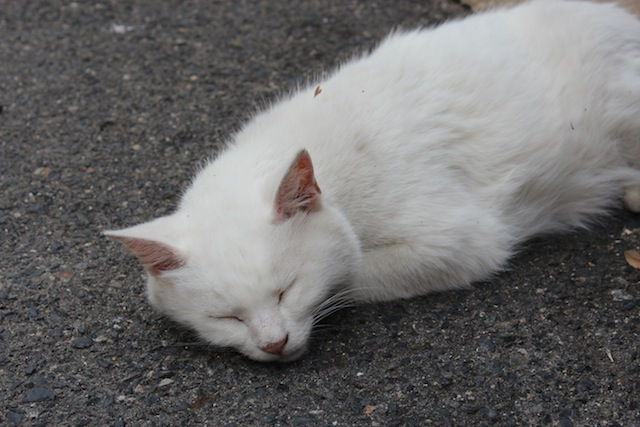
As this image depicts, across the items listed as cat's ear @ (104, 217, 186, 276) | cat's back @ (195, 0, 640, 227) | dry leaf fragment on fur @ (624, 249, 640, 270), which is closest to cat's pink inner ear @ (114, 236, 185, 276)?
cat's ear @ (104, 217, 186, 276)

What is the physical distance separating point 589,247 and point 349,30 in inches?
100

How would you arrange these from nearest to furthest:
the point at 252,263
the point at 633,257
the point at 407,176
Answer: the point at 252,263 → the point at 407,176 → the point at 633,257

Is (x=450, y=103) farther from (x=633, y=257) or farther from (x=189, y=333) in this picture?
(x=189, y=333)

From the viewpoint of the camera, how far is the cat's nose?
119 inches

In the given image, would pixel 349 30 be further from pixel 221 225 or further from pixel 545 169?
pixel 221 225

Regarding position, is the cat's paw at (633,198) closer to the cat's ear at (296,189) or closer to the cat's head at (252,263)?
the cat's head at (252,263)

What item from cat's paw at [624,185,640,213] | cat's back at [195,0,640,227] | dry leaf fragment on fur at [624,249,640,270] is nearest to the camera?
cat's back at [195,0,640,227]

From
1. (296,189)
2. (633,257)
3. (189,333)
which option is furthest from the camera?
(633,257)

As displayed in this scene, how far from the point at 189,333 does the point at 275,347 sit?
0.54 m

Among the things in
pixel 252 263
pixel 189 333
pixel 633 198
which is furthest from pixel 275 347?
pixel 633 198

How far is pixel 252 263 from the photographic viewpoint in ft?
9.86

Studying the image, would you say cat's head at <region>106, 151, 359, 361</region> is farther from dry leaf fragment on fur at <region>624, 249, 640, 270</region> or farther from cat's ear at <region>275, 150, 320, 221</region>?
dry leaf fragment on fur at <region>624, 249, 640, 270</region>

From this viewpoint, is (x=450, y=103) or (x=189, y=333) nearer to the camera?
(x=189, y=333)

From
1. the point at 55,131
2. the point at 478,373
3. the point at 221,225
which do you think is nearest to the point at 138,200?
the point at 55,131
